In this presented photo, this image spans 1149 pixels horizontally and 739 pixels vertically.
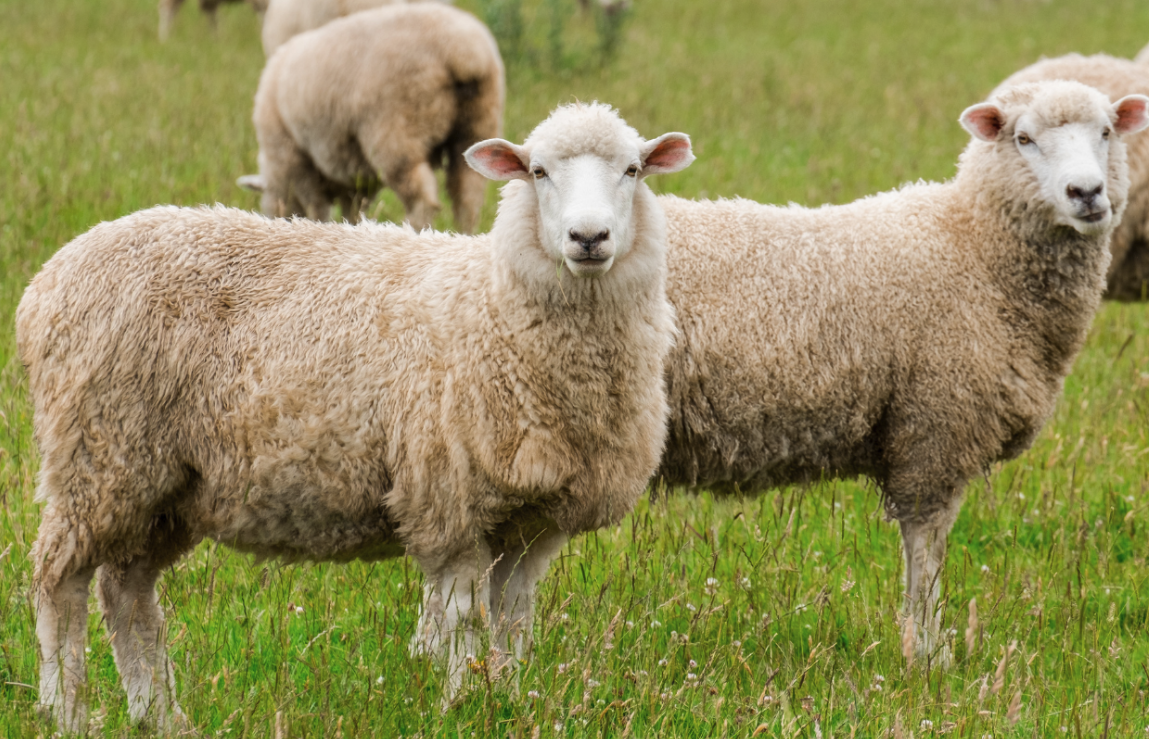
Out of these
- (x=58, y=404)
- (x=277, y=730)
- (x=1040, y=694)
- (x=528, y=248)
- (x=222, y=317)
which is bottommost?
(x=1040, y=694)

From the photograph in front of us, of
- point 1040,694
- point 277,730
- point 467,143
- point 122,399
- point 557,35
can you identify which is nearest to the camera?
point 277,730

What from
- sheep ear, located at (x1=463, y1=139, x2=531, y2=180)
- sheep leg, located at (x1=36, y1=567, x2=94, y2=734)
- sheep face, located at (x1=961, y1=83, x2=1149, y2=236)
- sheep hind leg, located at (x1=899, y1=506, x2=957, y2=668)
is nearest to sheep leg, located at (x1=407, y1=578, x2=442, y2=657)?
sheep leg, located at (x1=36, y1=567, x2=94, y2=734)

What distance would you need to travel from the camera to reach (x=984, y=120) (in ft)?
13.2

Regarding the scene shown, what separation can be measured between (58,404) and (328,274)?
75 centimetres

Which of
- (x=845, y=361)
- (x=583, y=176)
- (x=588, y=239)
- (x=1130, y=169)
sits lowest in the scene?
(x=845, y=361)

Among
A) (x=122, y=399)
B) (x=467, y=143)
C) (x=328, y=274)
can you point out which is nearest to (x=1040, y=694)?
(x=328, y=274)

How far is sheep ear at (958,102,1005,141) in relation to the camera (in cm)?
398

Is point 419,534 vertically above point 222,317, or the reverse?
point 222,317

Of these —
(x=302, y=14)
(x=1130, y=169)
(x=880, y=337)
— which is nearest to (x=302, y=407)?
(x=880, y=337)

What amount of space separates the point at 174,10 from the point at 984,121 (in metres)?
13.0

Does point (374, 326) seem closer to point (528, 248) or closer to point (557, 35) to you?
point (528, 248)

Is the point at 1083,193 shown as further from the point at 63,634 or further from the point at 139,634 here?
the point at 63,634

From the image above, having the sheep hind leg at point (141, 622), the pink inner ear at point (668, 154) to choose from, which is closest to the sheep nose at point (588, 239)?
the pink inner ear at point (668, 154)

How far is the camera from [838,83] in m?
12.8
